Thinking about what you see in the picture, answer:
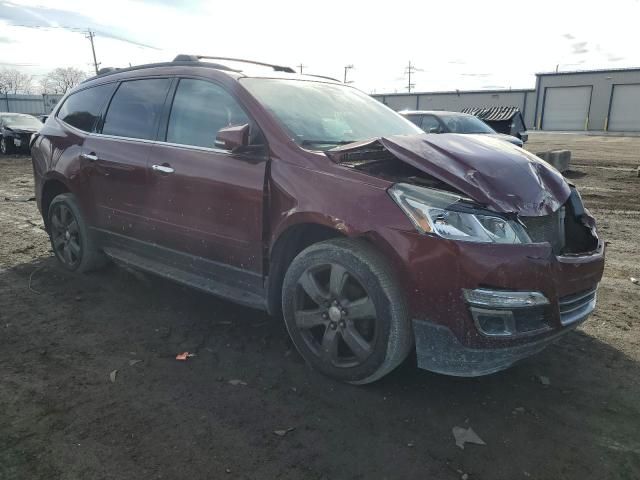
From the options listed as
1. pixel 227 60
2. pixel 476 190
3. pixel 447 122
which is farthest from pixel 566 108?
pixel 476 190

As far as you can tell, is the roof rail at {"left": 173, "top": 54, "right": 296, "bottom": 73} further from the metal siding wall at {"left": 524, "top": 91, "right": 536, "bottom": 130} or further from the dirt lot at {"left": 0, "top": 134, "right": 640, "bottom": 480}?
the metal siding wall at {"left": 524, "top": 91, "right": 536, "bottom": 130}

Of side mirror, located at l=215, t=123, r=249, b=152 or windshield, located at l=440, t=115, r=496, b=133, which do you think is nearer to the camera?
side mirror, located at l=215, t=123, r=249, b=152

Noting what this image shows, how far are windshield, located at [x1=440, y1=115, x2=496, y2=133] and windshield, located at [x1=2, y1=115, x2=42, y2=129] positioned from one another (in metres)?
14.8

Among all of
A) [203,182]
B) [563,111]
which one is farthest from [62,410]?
[563,111]

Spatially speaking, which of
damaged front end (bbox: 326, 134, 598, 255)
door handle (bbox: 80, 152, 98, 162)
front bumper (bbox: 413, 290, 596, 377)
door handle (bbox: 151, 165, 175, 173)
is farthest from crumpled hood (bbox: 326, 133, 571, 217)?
door handle (bbox: 80, 152, 98, 162)

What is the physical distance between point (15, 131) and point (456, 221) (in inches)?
770

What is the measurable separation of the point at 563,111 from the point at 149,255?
56786 mm

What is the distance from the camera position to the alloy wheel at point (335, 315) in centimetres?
286

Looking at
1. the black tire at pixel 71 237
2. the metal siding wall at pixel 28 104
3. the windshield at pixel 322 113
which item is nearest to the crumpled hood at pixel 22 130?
the black tire at pixel 71 237

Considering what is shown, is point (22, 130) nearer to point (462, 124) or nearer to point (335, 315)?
point (462, 124)

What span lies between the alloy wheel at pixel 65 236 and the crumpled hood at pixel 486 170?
3057 millimetres

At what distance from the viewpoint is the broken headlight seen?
255 cm

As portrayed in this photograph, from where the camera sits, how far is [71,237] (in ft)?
16.2

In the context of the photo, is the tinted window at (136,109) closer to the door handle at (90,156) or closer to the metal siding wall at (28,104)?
the door handle at (90,156)
